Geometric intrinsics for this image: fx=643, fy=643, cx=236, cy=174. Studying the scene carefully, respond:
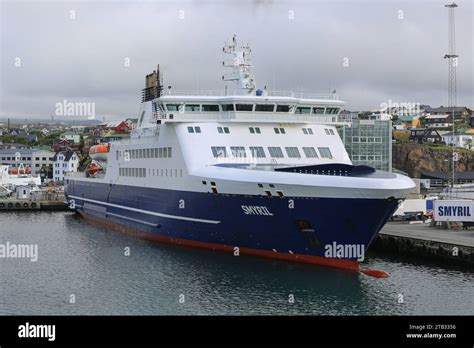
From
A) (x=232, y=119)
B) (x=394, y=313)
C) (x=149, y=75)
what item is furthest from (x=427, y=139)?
(x=394, y=313)

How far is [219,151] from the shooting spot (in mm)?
28062

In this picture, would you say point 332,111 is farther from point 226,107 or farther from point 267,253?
point 267,253

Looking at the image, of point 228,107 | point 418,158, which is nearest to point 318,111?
point 228,107

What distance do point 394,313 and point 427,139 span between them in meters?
78.0

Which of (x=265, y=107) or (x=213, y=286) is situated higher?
(x=265, y=107)

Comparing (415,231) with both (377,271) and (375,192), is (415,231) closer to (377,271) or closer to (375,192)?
(377,271)

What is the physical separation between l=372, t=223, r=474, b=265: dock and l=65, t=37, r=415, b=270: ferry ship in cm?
431

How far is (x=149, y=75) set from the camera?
130ft

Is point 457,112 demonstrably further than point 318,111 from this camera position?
Yes

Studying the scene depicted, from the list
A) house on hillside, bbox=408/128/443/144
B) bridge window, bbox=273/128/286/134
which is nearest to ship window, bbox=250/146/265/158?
bridge window, bbox=273/128/286/134

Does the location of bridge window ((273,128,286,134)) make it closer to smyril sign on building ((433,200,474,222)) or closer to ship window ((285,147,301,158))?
ship window ((285,147,301,158))

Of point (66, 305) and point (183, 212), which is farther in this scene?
point (183, 212)

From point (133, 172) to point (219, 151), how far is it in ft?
26.7
